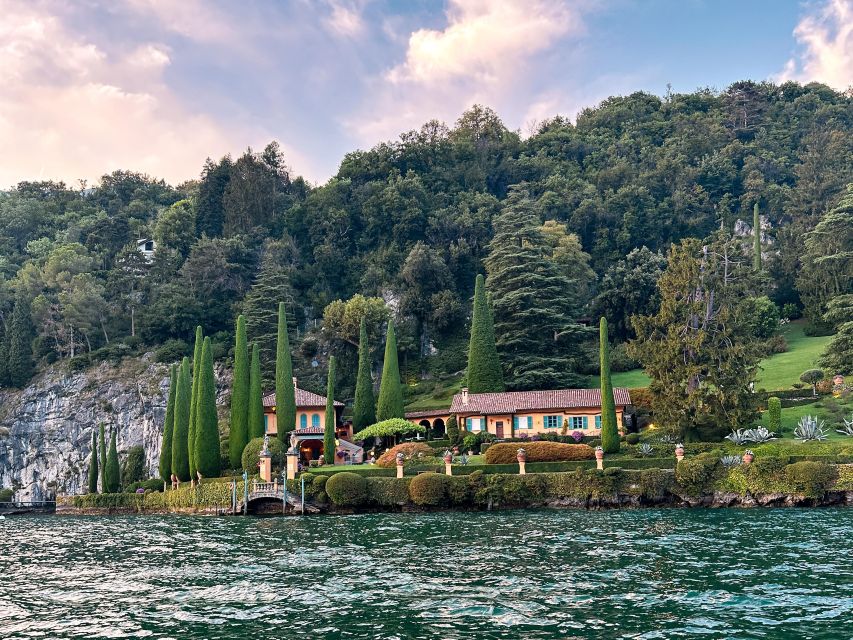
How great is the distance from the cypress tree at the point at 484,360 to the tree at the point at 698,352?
50.3 feet

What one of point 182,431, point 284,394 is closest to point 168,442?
point 182,431

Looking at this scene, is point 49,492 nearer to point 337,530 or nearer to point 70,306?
point 70,306

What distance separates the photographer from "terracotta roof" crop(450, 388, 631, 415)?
6084 cm

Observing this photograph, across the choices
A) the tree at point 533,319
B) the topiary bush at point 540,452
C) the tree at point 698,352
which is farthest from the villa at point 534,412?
the topiary bush at point 540,452

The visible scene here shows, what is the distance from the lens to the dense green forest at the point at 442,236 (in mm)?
81562

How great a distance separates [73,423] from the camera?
83.9 metres

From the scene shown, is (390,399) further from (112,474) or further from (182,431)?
(112,474)

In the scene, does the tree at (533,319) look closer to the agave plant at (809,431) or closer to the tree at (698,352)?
the tree at (698,352)

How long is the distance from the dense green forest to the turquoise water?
132 ft

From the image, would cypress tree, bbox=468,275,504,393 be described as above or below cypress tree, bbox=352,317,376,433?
above

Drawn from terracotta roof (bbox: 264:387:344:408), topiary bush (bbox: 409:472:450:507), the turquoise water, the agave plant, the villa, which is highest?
terracotta roof (bbox: 264:387:344:408)

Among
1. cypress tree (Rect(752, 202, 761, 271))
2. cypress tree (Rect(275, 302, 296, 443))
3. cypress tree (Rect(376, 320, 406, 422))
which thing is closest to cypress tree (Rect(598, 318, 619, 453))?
cypress tree (Rect(376, 320, 406, 422))

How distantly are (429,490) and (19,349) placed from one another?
64031 millimetres

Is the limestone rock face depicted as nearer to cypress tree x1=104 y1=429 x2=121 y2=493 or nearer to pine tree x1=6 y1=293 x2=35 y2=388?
pine tree x1=6 y1=293 x2=35 y2=388
